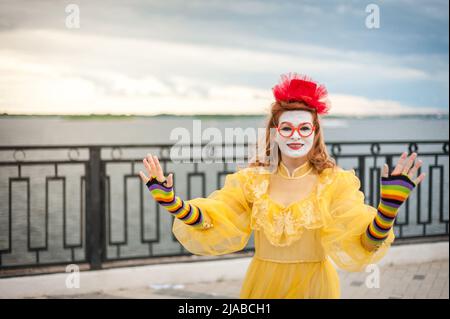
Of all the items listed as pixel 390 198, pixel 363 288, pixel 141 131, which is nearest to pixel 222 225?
pixel 390 198

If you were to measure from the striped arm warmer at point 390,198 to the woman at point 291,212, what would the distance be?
0.11m

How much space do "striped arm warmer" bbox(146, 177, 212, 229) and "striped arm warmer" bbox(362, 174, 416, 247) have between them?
2.80 ft

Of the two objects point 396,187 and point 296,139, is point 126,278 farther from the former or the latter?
point 396,187

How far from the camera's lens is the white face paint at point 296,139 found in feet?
10.1

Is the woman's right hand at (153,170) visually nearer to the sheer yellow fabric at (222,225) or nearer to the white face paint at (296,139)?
the sheer yellow fabric at (222,225)

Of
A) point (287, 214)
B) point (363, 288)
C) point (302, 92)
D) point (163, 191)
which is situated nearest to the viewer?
point (163, 191)

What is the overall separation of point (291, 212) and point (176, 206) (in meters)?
0.57

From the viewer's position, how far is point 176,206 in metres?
2.91

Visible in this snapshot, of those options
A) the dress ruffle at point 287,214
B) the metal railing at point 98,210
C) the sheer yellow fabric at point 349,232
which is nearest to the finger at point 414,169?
the sheer yellow fabric at point 349,232

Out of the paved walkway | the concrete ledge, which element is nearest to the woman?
the paved walkway

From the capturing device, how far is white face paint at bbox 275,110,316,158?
10.1 feet

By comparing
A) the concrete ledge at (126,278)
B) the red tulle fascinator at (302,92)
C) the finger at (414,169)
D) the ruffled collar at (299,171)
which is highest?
the red tulle fascinator at (302,92)

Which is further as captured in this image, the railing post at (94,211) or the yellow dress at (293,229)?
the railing post at (94,211)
